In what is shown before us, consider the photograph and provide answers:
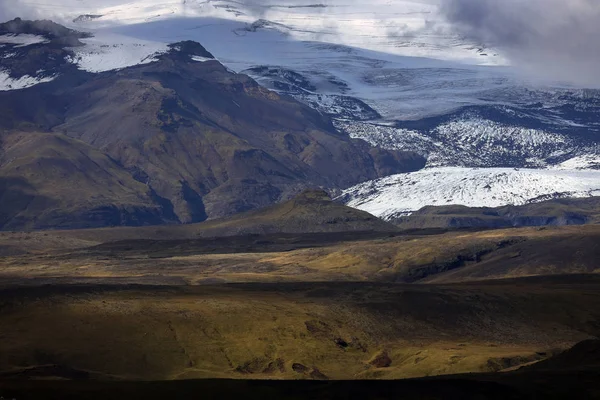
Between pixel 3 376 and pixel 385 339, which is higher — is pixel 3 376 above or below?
above

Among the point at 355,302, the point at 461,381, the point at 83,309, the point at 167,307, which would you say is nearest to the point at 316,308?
the point at 355,302

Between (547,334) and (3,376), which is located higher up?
(3,376)

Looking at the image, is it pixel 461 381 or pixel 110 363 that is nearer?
pixel 461 381

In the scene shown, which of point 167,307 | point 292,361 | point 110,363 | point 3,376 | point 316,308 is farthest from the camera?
point 316,308

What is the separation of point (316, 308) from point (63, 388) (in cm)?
7471

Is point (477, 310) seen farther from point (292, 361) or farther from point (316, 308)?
point (292, 361)

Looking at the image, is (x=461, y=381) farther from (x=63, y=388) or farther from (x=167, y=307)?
(x=167, y=307)

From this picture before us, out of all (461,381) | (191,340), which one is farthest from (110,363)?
(461,381)

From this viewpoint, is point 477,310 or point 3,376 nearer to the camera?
point 3,376

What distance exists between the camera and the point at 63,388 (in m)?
122

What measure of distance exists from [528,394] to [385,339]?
203ft

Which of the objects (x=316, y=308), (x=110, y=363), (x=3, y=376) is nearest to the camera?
(x=3, y=376)

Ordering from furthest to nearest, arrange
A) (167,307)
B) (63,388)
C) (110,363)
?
(167,307) → (110,363) → (63,388)

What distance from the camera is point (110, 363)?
156 meters
